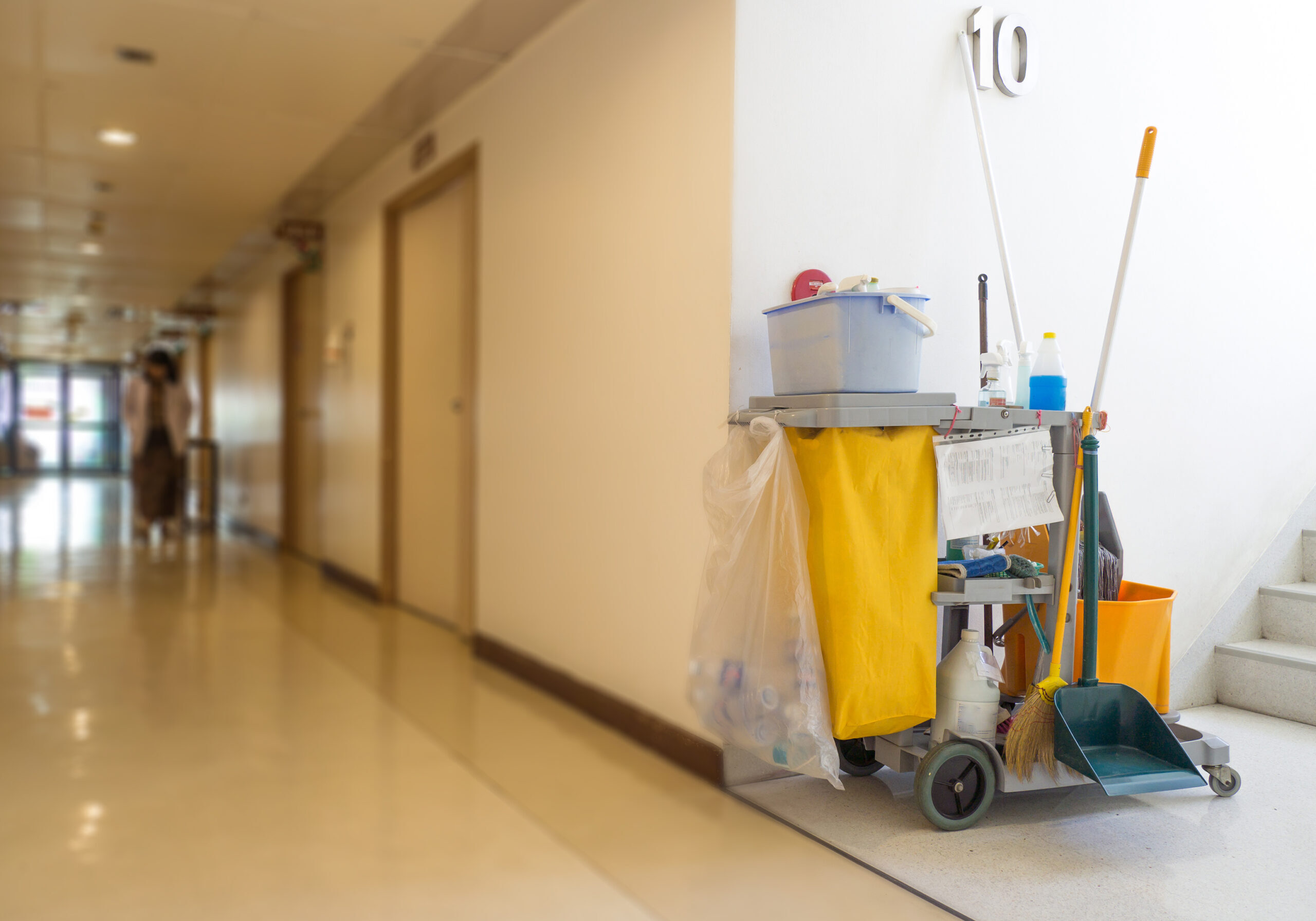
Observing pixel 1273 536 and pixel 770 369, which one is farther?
pixel 1273 536

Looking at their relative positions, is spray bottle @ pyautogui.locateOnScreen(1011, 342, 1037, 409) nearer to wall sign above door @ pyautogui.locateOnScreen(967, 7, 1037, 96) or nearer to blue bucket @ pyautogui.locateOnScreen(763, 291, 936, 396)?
blue bucket @ pyautogui.locateOnScreen(763, 291, 936, 396)

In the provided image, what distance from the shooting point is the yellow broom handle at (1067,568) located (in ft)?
7.25

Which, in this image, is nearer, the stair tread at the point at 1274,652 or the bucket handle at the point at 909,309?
the bucket handle at the point at 909,309

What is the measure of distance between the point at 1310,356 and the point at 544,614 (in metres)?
2.84

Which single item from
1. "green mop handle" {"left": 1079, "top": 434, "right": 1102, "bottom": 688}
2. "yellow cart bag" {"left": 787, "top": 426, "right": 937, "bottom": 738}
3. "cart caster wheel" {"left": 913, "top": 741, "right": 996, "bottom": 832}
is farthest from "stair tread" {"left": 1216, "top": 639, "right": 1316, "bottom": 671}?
"yellow cart bag" {"left": 787, "top": 426, "right": 937, "bottom": 738}

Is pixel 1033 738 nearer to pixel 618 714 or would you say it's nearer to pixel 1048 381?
pixel 1048 381

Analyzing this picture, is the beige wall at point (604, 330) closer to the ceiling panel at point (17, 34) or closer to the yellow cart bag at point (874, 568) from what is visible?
the yellow cart bag at point (874, 568)

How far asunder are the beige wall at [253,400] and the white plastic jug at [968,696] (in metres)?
6.55

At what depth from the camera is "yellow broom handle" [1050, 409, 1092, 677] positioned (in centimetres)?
221

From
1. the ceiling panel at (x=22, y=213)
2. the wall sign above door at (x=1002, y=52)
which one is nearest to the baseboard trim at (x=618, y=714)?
the wall sign above door at (x=1002, y=52)

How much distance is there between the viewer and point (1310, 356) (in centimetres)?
345

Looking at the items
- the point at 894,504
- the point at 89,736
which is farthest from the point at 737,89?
the point at 89,736

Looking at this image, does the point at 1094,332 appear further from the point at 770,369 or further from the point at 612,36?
Answer: the point at 612,36

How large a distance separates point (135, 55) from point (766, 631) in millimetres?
3446
